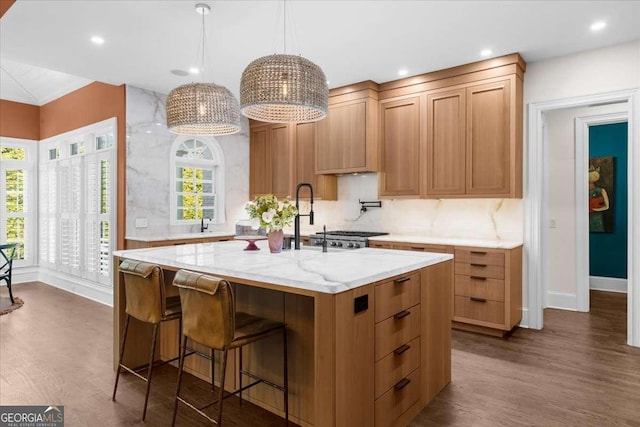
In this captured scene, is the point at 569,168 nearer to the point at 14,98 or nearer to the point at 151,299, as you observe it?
the point at 151,299

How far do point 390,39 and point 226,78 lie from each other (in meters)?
2.23

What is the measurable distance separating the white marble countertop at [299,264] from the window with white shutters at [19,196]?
203 inches

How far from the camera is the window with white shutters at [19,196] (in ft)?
22.0

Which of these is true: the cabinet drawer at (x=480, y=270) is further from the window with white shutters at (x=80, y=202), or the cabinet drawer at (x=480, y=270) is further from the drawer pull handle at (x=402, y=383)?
the window with white shutters at (x=80, y=202)

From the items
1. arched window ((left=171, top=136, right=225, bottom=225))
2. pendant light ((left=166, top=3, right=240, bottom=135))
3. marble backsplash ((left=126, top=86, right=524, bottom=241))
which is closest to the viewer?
pendant light ((left=166, top=3, right=240, bottom=135))

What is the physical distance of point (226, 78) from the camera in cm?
504

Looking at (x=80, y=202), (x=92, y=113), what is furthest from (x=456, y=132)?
(x=80, y=202)

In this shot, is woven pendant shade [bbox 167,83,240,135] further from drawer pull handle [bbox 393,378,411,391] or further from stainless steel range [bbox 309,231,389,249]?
stainless steel range [bbox 309,231,389,249]

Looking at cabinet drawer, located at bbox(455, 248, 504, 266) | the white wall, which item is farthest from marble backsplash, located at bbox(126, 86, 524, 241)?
the white wall

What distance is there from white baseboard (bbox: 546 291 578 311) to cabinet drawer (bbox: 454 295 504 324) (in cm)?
176

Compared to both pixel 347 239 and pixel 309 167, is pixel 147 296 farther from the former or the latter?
pixel 309 167

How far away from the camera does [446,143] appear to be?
4531 mm

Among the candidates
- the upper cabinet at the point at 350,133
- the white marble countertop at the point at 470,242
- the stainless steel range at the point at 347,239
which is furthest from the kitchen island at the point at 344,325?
the upper cabinet at the point at 350,133

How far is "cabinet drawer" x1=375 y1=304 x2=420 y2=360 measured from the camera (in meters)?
2.10
